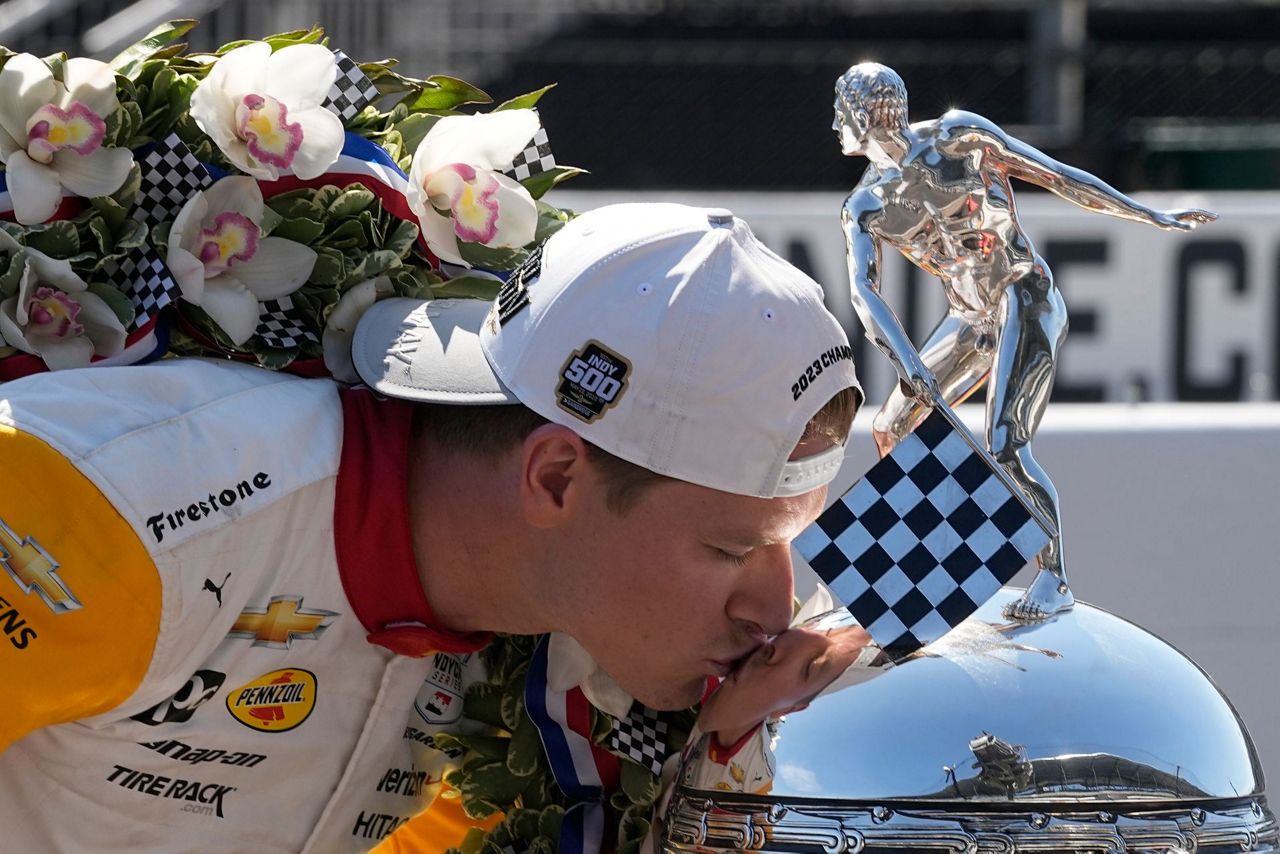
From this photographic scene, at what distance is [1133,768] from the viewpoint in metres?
1.58

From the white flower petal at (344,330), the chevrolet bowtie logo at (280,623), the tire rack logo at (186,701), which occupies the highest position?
the white flower petal at (344,330)

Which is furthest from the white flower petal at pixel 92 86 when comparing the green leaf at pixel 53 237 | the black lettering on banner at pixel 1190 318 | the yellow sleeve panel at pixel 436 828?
the black lettering on banner at pixel 1190 318

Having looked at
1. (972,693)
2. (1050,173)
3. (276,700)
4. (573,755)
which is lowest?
(573,755)

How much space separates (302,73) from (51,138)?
0.28 meters

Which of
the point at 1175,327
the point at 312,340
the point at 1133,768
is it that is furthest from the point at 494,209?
the point at 1175,327

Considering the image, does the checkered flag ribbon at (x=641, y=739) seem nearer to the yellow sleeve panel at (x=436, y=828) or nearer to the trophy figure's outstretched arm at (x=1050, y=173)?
the yellow sleeve panel at (x=436, y=828)

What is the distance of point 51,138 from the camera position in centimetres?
188

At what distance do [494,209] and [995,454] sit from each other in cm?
65

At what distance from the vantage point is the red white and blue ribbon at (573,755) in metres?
1.97

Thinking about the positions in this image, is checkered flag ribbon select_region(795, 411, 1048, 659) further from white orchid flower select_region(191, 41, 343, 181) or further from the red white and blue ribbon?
white orchid flower select_region(191, 41, 343, 181)

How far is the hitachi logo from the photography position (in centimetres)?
164

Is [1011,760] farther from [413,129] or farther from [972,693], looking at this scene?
[413,129]

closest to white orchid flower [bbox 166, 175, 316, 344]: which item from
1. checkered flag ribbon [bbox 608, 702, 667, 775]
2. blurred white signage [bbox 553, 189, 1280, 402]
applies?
checkered flag ribbon [bbox 608, 702, 667, 775]

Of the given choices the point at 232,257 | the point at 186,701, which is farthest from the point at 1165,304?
the point at 186,701
